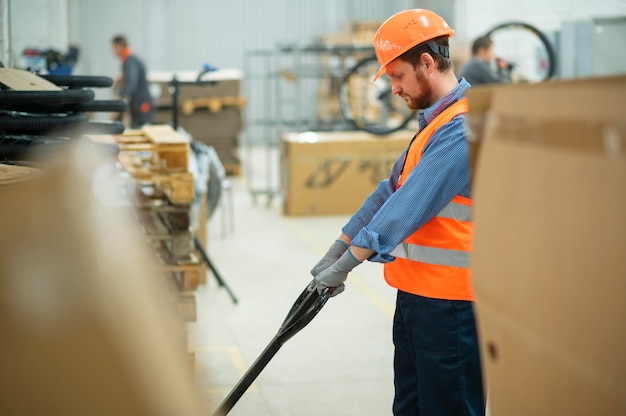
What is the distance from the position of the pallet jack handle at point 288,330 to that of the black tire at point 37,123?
1.49 m

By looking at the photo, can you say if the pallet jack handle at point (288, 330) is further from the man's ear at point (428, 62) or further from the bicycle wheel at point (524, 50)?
the bicycle wheel at point (524, 50)

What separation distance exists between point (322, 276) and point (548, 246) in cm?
151

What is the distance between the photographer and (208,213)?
820 centimetres

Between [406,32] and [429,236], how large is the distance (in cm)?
73

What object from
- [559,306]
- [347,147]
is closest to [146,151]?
[559,306]

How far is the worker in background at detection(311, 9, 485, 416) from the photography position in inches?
105

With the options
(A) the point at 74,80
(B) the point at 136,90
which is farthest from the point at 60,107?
(B) the point at 136,90

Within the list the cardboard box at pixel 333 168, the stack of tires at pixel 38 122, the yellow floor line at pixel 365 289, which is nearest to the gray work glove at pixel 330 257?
the stack of tires at pixel 38 122

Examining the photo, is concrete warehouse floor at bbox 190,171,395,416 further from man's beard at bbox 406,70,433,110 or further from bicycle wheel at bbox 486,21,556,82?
bicycle wheel at bbox 486,21,556,82

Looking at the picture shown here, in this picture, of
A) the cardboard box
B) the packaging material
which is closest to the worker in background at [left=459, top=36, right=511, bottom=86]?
the cardboard box

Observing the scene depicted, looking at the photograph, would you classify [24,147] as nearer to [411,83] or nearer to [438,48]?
[411,83]

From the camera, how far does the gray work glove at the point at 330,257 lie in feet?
9.85

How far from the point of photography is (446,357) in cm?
279

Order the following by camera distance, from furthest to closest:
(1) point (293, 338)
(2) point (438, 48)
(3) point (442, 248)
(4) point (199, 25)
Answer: (4) point (199, 25)
(1) point (293, 338)
(2) point (438, 48)
(3) point (442, 248)
